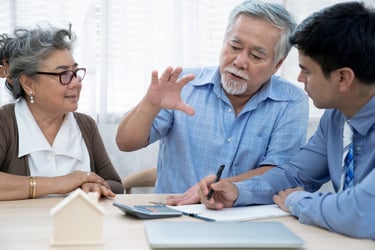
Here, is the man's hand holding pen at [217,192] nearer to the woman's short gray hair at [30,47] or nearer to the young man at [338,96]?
the young man at [338,96]

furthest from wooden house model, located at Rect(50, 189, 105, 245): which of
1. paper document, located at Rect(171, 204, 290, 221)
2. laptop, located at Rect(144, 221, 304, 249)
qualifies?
paper document, located at Rect(171, 204, 290, 221)

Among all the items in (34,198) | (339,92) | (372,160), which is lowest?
(34,198)

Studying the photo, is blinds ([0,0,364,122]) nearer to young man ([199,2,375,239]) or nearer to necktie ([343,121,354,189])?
young man ([199,2,375,239])

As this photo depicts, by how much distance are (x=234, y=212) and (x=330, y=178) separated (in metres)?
0.44

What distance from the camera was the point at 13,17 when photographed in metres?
2.73

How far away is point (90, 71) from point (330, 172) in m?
1.50

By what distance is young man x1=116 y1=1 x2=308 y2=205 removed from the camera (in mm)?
2029

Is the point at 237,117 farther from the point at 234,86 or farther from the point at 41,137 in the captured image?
the point at 41,137

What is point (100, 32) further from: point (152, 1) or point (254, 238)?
point (254, 238)

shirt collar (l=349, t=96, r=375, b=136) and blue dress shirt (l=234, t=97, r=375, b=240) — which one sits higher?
shirt collar (l=349, t=96, r=375, b=136)

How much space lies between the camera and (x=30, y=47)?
2133 mm

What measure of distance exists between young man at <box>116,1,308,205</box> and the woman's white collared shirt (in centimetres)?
20

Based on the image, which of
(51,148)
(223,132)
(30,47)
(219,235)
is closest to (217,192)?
(219,235)

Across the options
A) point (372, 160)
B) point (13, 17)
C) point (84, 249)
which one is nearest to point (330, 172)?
point (372, 160)
